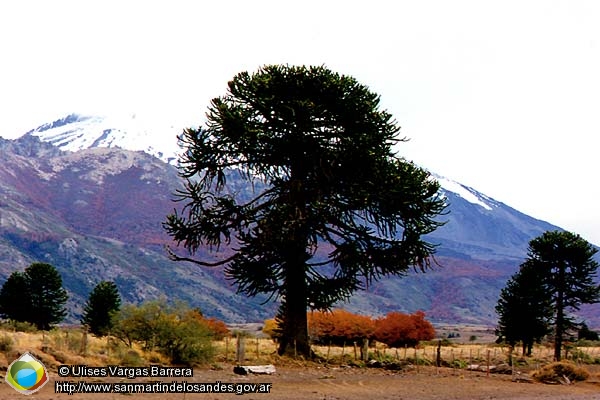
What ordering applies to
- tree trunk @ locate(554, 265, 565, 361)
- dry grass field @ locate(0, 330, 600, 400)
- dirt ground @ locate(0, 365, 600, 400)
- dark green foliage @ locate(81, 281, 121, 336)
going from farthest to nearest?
dark green foliage @ locate(81, 281, 121, 336)
tree trunk @ locate(554, 265, 565, 361)
dry grass field @ locate(0, 330, 600, 400)
dirt ground @ locate(0, 365, 600, 400)

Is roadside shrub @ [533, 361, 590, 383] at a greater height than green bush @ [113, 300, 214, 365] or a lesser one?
lesser

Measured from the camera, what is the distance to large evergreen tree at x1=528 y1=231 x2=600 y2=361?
5041 cm

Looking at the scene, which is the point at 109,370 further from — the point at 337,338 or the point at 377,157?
the point at 337,338

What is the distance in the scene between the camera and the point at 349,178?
27625 millimetres

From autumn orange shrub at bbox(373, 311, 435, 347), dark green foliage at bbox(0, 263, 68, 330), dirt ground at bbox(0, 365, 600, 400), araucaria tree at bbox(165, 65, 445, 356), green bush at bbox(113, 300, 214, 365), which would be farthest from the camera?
dark green foliage at bbox(0, 263, 68, 330)

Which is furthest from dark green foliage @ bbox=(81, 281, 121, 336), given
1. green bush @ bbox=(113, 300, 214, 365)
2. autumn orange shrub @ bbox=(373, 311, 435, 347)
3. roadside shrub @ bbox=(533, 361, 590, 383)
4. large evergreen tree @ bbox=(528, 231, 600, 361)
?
roadside shrub @ bbox=(533, 361, 590, 383)

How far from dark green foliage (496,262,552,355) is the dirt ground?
25074 millimetres

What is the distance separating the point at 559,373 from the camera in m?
29.9

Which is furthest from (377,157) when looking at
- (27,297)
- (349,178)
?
(27,297)

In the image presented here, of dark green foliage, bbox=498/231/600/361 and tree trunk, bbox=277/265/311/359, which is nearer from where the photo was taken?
tree trunk, bbox=277/265/311/359

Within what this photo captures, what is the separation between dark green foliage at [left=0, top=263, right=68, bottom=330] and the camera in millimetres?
63438

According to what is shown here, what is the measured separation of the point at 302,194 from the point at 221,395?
10.1 metres

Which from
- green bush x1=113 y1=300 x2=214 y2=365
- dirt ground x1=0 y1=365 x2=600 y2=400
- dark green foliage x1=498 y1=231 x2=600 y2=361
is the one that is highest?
dark green foliage x1=498 y1=231 x2=600 y2=361

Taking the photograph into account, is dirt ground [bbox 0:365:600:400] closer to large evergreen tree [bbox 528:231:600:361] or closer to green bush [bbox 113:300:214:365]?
green bush [bbox 113:300:214:365]
